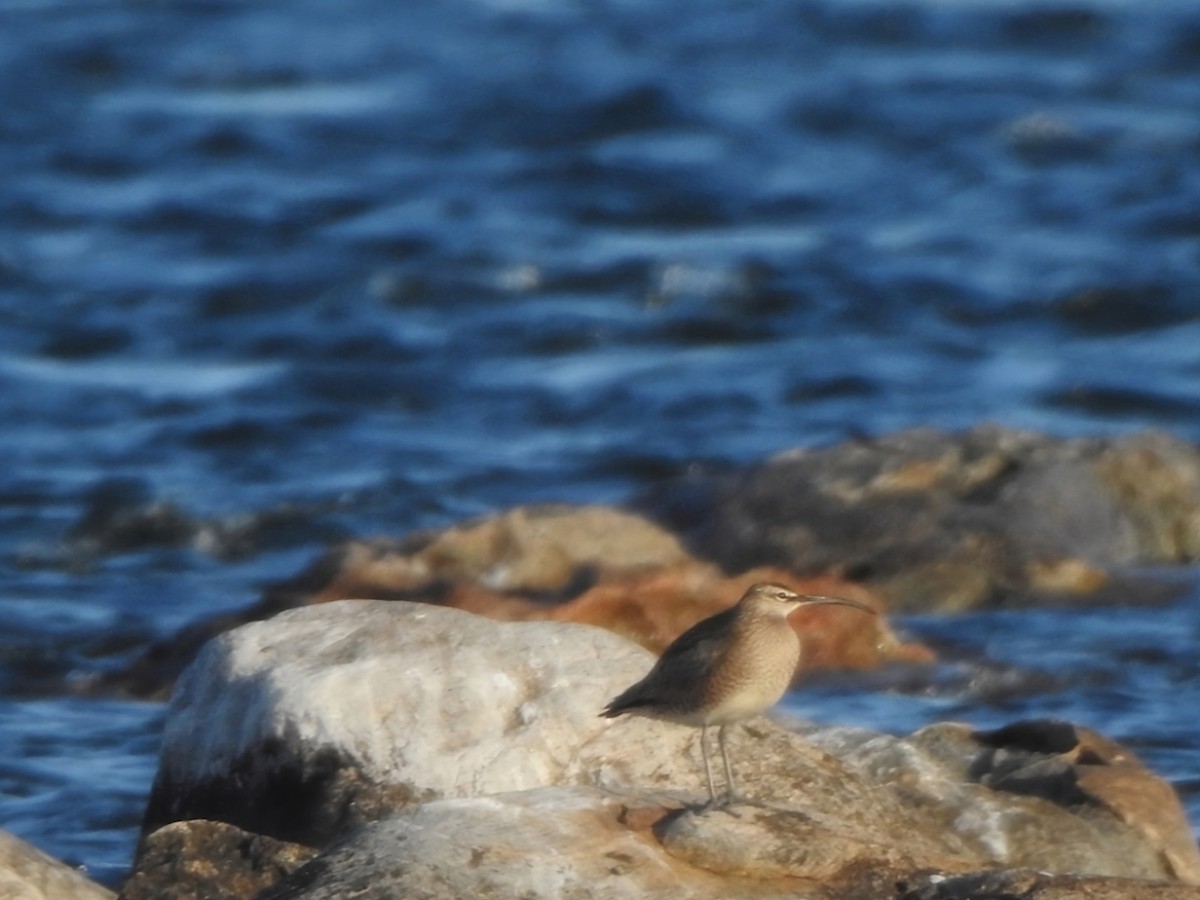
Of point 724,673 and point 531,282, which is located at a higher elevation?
point 724,673

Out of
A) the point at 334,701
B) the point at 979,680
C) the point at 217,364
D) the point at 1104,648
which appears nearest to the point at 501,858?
the point at 334,701

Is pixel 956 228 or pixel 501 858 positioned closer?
pixel 501 858

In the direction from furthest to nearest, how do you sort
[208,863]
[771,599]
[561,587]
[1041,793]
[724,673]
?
[561,587] → [1041,793] → [771,599] → [208,863] → [724,673]

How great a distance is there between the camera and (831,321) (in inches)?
663

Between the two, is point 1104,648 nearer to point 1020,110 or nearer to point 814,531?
point 814,531

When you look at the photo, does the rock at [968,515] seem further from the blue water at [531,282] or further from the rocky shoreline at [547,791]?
the rocky shoreline at [547,791]

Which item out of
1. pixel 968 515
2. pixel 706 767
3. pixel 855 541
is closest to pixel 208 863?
pixel 706 767

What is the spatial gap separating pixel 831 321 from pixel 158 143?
7.75 meters

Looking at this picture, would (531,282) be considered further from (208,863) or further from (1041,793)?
(208,863)

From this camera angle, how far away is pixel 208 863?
5.91 m

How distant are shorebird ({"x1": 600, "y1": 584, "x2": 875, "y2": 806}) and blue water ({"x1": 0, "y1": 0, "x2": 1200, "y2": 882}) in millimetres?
2319

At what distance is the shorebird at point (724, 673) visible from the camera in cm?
577

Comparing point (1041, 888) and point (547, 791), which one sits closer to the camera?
point (1041, 888)

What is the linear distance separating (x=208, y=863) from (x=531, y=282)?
1219cm
